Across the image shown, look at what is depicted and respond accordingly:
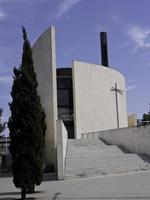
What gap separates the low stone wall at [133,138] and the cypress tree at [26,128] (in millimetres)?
17304

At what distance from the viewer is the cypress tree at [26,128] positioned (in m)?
17.6

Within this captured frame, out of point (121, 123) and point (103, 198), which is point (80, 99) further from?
point (103, 198)

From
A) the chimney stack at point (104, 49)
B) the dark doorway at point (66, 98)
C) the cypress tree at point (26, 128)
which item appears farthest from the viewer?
the chimney stack at point (104, 49)

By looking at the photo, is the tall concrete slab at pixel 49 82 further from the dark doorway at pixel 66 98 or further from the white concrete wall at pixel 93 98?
the white concrete wall at pixel 93 98

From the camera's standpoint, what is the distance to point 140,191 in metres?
16.4

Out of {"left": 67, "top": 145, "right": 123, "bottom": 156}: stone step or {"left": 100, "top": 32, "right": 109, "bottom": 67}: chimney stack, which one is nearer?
{"left": 67, "top": 145, "right": 123, "bottom": 156}: stone step

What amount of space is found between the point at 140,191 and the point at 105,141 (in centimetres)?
2745

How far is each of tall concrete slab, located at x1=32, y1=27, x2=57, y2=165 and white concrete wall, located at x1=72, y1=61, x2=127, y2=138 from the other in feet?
12.3

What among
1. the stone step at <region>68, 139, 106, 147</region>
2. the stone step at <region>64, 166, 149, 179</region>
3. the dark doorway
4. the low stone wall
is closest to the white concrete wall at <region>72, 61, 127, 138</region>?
the dark doorway

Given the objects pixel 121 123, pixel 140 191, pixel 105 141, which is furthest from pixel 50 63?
pixel 140 191

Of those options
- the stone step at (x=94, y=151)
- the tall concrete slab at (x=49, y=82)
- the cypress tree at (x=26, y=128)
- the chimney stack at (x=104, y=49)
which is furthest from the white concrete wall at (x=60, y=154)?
the chimney stack at (x=104, y=49)

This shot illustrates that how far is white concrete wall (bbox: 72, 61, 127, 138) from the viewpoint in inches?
1799

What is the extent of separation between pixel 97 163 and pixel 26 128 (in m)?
12.6

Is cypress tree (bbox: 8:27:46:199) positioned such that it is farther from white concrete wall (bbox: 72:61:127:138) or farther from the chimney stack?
the chimney stack
